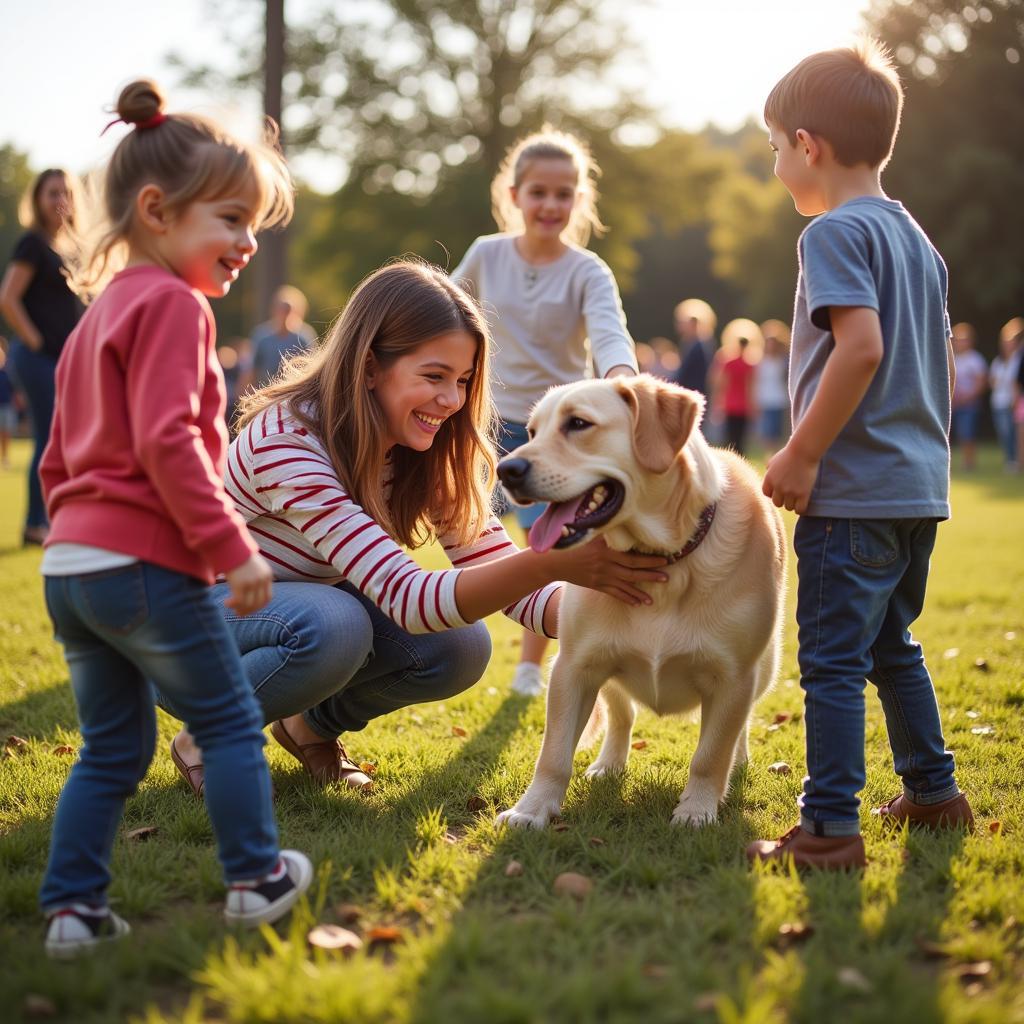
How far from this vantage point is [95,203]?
257cm

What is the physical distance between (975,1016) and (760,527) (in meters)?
1.58

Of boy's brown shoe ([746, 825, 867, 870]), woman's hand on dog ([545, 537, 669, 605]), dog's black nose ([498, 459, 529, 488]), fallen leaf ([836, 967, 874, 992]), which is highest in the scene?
dog's black nose ([498, 459, 529, 488])

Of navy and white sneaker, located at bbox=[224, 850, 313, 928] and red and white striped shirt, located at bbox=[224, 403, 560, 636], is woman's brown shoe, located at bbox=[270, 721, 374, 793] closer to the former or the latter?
red and white striped shirt, located at bbox=[224, 403, 560, 636]

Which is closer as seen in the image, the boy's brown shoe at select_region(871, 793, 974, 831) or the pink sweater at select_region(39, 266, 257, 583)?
the pink sweater at select_region(39, 266, 257, 583)

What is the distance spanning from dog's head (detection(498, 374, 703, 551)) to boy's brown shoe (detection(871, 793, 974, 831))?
1.24 metres

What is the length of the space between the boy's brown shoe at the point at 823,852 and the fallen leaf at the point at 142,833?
1739 millimetres

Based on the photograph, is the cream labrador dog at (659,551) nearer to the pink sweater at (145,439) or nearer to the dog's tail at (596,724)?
the dog's tail at (596,724)

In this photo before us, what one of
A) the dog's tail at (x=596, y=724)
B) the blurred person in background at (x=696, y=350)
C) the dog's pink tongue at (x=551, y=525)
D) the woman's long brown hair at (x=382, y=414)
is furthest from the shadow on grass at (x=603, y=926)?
the blurred person in background at (x=696, y=350)

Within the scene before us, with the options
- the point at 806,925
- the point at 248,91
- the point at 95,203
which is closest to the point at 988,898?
the point at 806,925

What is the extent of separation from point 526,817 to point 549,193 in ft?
10.3

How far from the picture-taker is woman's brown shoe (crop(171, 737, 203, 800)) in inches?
139

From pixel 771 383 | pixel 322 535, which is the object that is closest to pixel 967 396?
pixel 771 383

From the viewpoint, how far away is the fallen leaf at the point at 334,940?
236cm

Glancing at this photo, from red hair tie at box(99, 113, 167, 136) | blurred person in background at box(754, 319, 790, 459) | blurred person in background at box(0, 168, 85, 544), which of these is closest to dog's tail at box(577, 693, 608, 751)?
red hair tie at box(99, 113, 167, 136)
